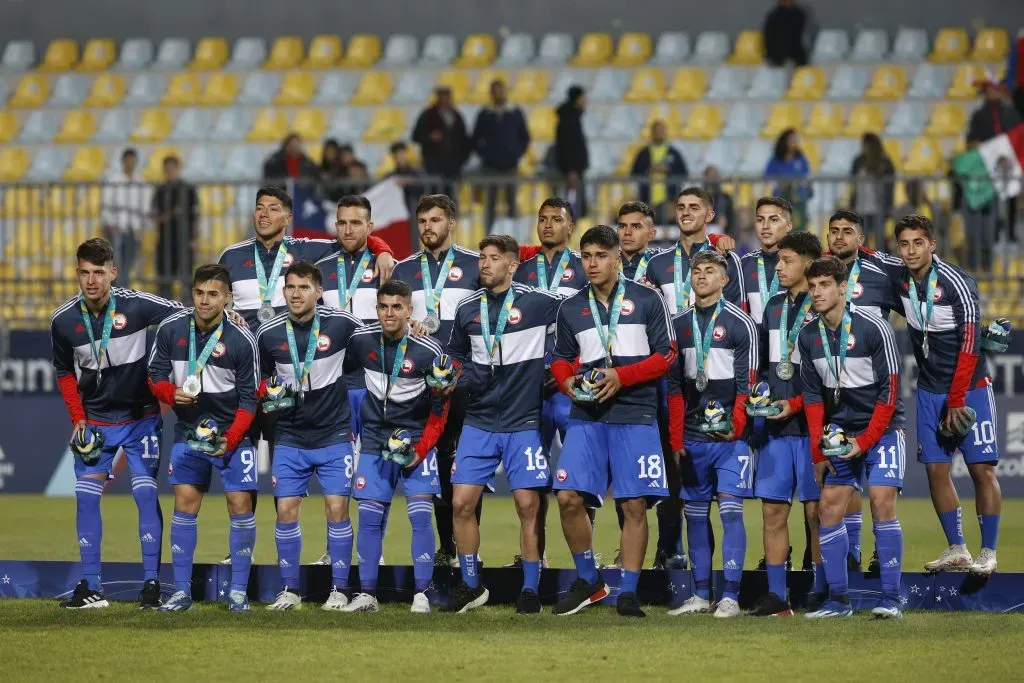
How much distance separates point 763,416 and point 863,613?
1229mm

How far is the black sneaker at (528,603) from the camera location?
8.88m

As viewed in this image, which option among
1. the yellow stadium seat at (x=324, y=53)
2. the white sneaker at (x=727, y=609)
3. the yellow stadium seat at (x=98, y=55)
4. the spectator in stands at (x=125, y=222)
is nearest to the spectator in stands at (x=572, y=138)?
the spectator in stands at (x=125, y=222)

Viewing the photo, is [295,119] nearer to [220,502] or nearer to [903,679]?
[220,502]

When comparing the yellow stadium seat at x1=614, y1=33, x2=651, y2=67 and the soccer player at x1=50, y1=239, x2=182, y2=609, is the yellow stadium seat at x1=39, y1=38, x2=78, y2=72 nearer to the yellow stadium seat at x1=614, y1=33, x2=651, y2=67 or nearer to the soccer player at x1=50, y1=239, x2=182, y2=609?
the yellow stadium seat at x1=614, y1=33, x2=651, y2=67

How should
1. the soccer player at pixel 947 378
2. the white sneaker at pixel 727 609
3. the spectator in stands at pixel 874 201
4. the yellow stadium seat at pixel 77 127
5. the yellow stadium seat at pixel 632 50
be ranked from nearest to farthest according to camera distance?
the white sneaker at pixel 727 609
the soccer player at pixel 947 378
the spectator in stands at pixel 874 201
the yellow stadium seat at pixel 632 50
the yellow stadium seat at pixel 77 127

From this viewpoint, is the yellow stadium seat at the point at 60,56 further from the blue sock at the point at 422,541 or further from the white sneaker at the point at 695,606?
the white sneaker at the point at 695,606

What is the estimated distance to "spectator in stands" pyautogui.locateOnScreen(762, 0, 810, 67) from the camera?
65.4ft

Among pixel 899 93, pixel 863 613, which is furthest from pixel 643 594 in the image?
pixel 899 93

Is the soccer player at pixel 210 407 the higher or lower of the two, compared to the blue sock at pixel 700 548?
higher

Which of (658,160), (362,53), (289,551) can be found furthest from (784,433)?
(362,53)

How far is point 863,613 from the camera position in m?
8.80

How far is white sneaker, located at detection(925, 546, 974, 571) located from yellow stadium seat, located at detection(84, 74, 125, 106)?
51.1ft

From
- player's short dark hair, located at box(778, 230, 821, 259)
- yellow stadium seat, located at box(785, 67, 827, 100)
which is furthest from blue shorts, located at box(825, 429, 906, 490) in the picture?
yellow stadium seat, located at box(785, 67, 827, 100)

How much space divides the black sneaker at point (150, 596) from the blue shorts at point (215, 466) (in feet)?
2.00
